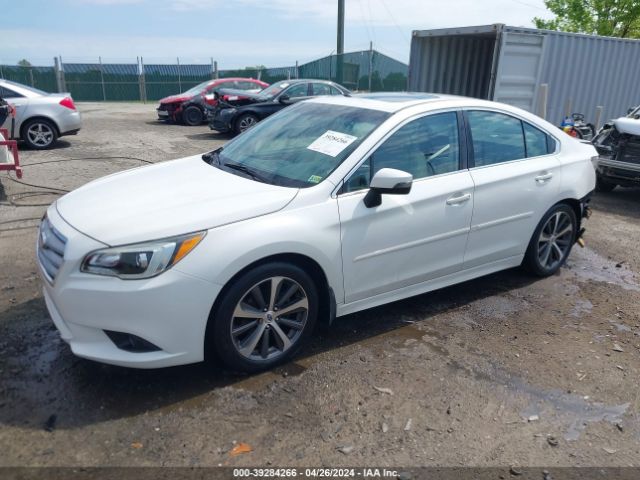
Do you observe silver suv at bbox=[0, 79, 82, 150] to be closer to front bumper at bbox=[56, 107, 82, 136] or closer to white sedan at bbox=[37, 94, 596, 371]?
front bumper at bbox=[56, 107, 82, 136]

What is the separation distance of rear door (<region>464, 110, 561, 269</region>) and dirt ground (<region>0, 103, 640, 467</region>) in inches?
20.3

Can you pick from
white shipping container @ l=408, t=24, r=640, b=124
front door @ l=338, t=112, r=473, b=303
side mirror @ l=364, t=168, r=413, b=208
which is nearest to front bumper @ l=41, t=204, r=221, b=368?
front door @ l=338, t=112, r=473, b=303

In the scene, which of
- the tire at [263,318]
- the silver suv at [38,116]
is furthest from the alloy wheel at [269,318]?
the silver suv at [38,116]

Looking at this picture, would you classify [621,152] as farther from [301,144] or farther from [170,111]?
[170,111]

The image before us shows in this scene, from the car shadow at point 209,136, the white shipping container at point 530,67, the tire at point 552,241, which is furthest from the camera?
the car shadow at point 209,136

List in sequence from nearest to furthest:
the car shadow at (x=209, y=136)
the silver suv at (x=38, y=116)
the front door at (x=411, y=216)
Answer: the front door at (x=411, y=216) → the silver suv at (x=38, y=116) → the car shadow at (x=209, y=136)

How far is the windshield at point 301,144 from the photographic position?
3662 millimetres

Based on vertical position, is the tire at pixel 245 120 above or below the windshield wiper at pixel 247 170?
below

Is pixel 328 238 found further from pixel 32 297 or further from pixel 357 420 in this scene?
pixel 32 297

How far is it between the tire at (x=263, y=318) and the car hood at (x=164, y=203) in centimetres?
39

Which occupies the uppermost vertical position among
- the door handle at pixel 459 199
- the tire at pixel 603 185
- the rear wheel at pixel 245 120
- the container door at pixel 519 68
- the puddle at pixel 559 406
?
the container door at pixel 519 68

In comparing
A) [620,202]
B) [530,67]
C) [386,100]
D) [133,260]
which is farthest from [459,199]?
[530,67]

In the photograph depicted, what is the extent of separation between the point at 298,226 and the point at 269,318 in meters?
0.60

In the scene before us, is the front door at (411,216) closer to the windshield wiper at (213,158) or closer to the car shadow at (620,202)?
the windshield wiper at (213,158)
